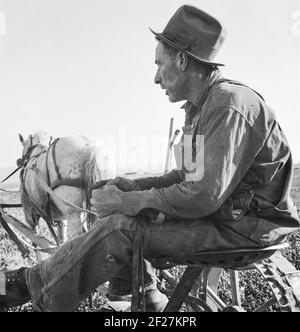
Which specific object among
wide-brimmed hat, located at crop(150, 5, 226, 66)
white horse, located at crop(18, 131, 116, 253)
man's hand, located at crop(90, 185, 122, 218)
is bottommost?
white horse, located at crop(18, 131, 116, 253)

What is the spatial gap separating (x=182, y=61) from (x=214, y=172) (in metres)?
0.68

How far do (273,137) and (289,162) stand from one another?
0.18 m

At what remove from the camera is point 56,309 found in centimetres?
248

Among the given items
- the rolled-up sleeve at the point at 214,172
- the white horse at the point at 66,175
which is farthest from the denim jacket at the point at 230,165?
the white horse at the point at 66,175

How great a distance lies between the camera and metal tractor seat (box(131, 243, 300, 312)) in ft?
8.36

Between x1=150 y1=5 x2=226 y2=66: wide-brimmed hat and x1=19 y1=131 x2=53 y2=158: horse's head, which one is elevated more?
x1=150 y1=5 x2=226 y2=66: wide-brimmed hat

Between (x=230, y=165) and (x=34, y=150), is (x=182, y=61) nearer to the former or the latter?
(x=230, y=165)

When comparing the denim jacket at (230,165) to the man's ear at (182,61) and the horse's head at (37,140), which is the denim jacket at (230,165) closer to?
the man's ear at (182,61)

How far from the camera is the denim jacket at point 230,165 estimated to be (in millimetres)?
2352

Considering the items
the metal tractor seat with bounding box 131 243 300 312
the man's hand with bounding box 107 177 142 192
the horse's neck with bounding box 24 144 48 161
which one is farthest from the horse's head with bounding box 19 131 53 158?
the man's hand with bounding box 107 177 142 192

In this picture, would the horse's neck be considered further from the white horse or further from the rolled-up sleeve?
the rolled-up sleeve

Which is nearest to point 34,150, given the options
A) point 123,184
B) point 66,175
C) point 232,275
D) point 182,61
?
point 66,175

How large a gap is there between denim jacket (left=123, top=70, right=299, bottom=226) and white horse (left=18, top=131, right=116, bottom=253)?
10.2 ft

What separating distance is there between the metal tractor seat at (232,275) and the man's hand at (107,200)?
1.18 feet
